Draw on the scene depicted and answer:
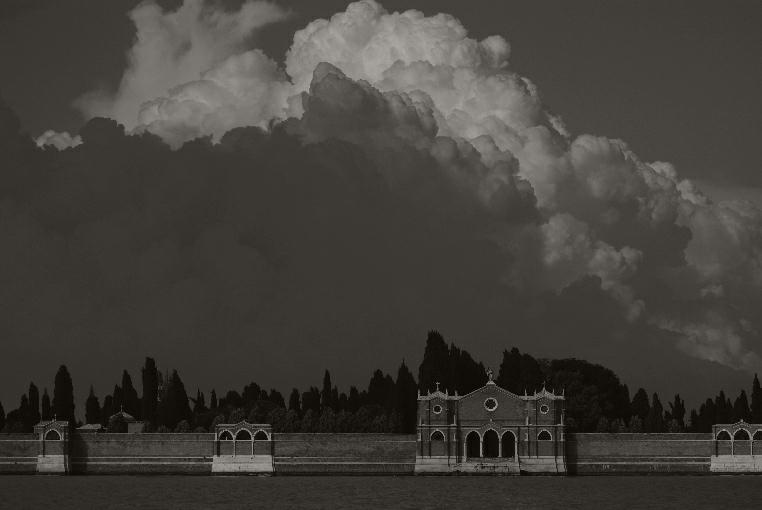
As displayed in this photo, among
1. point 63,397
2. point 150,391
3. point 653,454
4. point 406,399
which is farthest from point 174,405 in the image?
point 653,454

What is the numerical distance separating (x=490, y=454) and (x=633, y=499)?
26.4 meters

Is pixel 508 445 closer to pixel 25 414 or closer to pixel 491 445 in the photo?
pixel 491 445

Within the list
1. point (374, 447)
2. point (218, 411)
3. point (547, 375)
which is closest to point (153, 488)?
point (374, 447)

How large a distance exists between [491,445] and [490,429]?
180 inches

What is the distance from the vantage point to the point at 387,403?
114 metres

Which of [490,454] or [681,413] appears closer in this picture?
[490,454]

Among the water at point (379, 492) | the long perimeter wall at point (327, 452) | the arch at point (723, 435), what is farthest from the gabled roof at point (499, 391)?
the arch at point (723, 435)

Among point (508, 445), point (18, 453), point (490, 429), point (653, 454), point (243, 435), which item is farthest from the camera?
point (508, 445)

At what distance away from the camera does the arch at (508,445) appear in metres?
102

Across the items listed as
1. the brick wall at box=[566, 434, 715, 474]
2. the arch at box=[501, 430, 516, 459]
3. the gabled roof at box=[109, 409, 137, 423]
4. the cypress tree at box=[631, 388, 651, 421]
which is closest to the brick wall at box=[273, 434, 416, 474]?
the arch at box=[501, 430, 516, 459]

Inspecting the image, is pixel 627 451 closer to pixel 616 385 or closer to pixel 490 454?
pixel 490 454

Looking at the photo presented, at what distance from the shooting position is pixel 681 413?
127 meters

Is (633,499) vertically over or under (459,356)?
under

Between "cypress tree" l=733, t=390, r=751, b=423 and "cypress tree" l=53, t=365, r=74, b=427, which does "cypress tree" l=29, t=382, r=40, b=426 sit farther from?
"cypress tree" l=733, t=390, r=751, b=423
